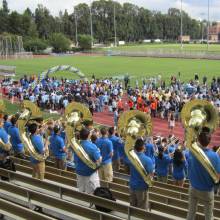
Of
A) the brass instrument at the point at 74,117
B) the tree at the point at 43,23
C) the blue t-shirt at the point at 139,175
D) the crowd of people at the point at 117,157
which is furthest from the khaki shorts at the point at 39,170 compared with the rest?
the tree at the point at 43,23

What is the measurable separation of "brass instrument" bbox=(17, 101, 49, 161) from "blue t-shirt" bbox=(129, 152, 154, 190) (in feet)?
8.82

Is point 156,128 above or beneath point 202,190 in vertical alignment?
beneath

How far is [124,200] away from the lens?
7770mm

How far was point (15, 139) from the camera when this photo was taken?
1116 cm

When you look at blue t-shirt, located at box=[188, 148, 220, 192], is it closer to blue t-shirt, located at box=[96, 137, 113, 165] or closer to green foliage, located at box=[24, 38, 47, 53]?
blue t-shirt, located at box=[96, 137, 113, 165]

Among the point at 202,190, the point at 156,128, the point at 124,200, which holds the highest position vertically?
the point at 202,190

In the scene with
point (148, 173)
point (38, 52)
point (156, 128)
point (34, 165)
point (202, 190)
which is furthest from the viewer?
point (38, 52)

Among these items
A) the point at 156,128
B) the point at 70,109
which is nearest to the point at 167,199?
the point at 70,109

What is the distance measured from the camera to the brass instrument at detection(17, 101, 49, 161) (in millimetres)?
9125

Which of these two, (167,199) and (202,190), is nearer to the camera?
(202,190)

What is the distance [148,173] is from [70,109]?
2.80 metres

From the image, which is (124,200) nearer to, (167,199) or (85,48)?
(167,199)

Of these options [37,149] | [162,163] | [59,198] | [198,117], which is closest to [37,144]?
[37,149]

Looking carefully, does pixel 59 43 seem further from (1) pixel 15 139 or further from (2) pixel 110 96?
(1) pixel 15 139
